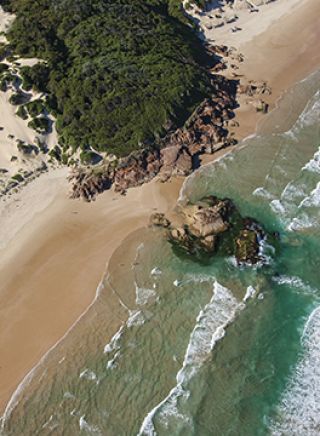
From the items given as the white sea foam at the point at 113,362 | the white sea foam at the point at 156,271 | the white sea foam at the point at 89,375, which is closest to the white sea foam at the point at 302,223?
the white sea foam at the point at 156,271

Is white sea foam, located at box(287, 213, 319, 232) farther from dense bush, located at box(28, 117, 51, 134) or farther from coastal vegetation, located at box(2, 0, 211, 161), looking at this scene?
dense bush, located at box(28, 117, 51, 134)

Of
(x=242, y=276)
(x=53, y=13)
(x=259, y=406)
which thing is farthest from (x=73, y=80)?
(x=259, y=406)

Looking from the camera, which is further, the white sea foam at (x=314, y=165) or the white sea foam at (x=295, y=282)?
the white sea foam at (x=314, y=165)

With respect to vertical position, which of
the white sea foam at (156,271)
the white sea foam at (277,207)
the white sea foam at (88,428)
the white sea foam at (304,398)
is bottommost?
the white sea foam at (304,398)

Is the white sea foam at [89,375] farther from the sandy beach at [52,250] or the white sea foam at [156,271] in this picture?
the white sea foam at [156,271]

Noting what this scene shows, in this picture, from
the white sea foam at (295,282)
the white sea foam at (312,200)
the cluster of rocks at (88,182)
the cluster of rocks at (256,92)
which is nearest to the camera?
the white sea foam at (295,282)

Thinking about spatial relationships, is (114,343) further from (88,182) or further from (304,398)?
(88,182)
